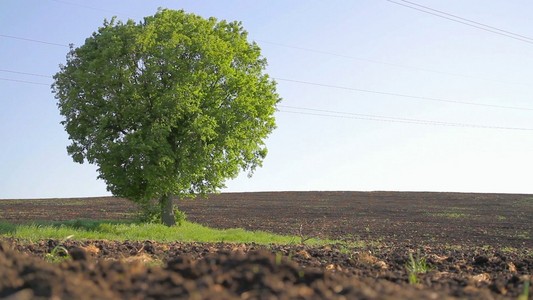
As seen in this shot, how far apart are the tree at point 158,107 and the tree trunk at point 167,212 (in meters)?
0.05

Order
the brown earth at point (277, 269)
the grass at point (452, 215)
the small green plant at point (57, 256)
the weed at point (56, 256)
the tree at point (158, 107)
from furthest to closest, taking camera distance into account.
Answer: the grass at point (452, 215) → the tree at point (158, 107) → the weed at point (56, 256) → the small green plant at point (57, 256) → the brown earth at point (277, 269)

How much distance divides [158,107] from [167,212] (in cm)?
596

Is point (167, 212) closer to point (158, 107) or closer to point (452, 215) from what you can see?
point (158, 107)

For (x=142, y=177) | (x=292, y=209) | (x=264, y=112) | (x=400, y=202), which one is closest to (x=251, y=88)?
(x=264, y=112)

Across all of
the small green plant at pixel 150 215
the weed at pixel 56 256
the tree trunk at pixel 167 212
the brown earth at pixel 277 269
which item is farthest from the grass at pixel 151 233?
the weed at pixel 56 256

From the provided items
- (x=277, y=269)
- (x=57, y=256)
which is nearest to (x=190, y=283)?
(x=277, y=269)

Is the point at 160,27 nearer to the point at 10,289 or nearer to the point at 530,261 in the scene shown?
the point at 530,261

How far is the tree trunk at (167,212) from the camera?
33.2 meters

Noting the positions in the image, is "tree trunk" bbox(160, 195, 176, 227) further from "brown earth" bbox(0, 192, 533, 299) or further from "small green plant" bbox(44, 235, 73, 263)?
"small green plant" bbox(44, 235, 73, 263)

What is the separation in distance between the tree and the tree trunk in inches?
1.9

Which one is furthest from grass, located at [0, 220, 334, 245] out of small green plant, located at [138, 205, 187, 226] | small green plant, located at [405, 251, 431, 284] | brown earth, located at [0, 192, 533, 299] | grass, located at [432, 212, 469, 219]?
grass, located at [432, 212, 469, 219]

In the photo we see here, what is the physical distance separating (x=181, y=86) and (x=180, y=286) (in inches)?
1013

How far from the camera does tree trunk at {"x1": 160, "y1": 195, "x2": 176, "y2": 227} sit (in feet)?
109

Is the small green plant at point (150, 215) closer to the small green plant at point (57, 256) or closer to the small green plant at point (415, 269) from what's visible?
the small green plant at point (57, 256)
